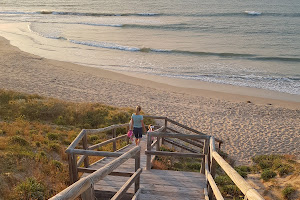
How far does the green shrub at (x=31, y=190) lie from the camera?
5.09 metres

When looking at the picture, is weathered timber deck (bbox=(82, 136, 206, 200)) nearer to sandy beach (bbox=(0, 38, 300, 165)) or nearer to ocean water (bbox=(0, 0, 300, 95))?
sandy beach (bbox=(0, 38, 300, 165))

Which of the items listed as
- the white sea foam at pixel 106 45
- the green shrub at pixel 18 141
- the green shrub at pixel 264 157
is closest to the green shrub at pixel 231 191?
the green shrub at pixel 264 157

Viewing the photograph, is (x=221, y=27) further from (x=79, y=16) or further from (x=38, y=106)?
(x=38, y=106)

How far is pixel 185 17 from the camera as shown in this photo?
202ft

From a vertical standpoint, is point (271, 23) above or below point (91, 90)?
above

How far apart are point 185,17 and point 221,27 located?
46.5ft

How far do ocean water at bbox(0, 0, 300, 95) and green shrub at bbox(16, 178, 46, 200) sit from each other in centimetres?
2087

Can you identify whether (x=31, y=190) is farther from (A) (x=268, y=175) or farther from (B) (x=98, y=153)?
(A) (x=268, y=175)

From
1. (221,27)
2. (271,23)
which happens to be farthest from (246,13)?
(221,27)

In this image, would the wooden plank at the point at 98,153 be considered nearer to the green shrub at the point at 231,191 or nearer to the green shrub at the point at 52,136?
the green shrub at the point at 231,191

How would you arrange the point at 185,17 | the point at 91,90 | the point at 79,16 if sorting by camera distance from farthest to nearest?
the point at 79,16, the point at 185,17, the point at 91,90

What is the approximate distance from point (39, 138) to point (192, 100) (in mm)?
12673

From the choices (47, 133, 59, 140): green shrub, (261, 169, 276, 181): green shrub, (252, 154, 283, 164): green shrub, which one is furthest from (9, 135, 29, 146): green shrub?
(252, 154, 283, 164): green shrub

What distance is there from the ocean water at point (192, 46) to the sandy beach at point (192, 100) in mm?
2762
